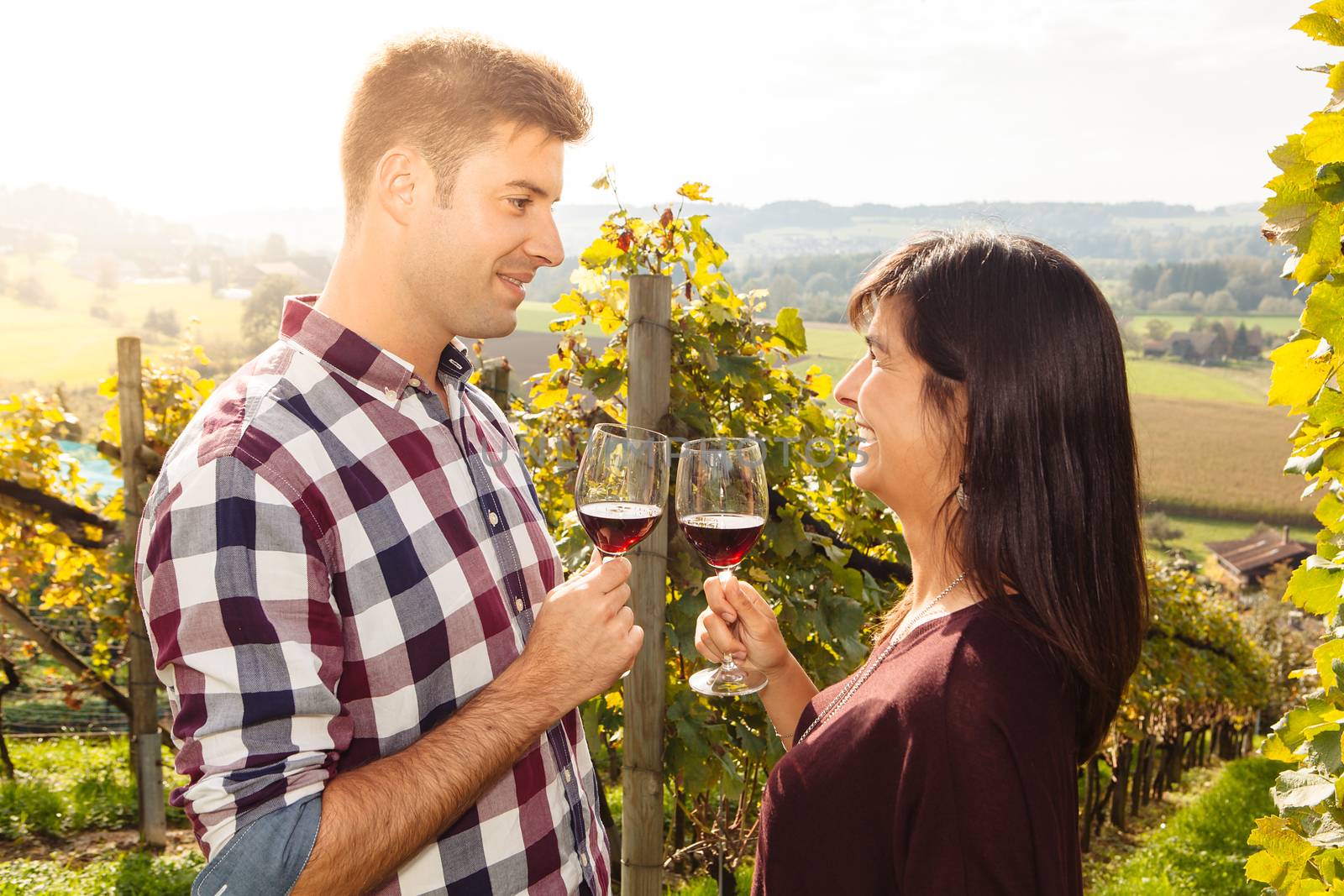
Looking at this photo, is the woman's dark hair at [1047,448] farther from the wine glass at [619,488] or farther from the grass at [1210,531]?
the grass at [1210,531]

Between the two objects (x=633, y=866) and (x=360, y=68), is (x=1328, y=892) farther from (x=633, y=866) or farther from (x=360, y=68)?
(x=360, y=68)

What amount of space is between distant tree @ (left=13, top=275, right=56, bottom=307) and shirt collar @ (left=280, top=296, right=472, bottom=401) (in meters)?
32.7

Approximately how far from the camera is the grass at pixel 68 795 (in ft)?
16.9

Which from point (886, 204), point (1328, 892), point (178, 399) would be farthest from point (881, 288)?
point (886, 204)

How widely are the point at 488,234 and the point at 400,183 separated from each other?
17 centimetres

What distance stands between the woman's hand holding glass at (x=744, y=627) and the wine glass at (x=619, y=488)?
0.91ft

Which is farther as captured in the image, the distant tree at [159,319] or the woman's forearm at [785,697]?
the distant tree at [159,319]

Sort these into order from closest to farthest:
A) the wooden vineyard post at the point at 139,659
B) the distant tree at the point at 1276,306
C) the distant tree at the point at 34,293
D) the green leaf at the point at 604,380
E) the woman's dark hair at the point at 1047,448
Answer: the woman's dark hair at the point at 1047,448, the green leaf at the point at 604,380, the wooden vineyard post at the point at 139,659, the distant tree at the point at 34,293, the distant tree at the point at 1276,306

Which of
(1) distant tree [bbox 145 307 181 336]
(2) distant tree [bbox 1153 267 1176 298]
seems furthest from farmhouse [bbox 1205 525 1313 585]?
(1) distant tree [bbox 145 307 181 336]

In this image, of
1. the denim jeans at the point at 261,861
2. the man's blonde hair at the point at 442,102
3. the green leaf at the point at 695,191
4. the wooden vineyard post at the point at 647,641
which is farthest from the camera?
the green leaf at the point at 695,191

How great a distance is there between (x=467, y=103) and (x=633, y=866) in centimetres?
205

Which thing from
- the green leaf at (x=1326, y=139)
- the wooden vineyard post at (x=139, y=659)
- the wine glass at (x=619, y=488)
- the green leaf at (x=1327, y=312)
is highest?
the green leaf at (x=1326, y=139)

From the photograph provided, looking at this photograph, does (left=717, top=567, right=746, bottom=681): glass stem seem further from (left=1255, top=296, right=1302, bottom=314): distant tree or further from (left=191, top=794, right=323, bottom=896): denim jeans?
(left=1255, top=296, right=1302, bottom=314): distant tree

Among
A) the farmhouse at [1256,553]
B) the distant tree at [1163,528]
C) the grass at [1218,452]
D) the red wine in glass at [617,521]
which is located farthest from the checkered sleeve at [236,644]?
the grass at [1218,452]
